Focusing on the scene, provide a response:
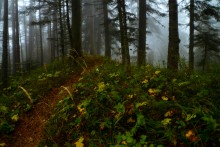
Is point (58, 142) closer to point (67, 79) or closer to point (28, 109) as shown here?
point (28, 109)

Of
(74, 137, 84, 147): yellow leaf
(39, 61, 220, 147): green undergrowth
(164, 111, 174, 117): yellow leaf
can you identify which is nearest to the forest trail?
(39, 61, 220, 147): green undergrowth

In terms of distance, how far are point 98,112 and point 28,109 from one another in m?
3.06

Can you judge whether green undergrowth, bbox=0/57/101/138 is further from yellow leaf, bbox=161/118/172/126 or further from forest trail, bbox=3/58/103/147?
yellow leaf, bbox=161/118/172/126

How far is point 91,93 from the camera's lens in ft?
20.1

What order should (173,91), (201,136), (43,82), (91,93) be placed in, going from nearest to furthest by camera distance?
(201,136)
(173,91)
(91,93)
(43,82)

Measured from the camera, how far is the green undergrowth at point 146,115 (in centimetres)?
366

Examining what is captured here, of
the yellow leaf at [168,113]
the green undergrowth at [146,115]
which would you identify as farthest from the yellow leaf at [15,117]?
the yellow leaf at [168,113]

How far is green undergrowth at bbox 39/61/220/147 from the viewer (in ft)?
12.0

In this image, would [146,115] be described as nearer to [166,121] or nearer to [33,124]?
[166,121]

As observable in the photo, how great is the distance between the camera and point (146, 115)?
4.33 metres

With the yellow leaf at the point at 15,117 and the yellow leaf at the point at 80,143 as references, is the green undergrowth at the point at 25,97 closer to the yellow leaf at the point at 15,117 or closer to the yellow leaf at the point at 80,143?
the yellow leaf at the point at 15,117

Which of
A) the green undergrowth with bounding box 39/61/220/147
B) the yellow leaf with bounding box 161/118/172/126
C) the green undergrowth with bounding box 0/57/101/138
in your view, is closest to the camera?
the green undergrowth with bounding box 39/61/220/147

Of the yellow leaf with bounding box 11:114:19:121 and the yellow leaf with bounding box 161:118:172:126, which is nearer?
the yellow leaf with bounding box 161:118:172:126

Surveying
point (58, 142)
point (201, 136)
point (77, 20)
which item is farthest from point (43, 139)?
point (77, 20)
